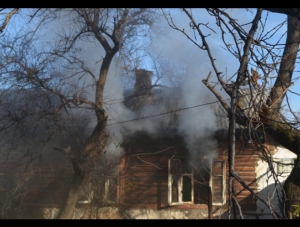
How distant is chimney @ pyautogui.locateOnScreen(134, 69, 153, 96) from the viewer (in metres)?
14.9

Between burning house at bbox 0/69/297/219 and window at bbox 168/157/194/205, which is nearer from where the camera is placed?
burning house at bbox 0/69/297/219

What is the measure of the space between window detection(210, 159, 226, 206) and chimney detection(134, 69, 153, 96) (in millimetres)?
3434

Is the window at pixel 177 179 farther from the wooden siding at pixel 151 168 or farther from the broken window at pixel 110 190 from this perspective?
the broken window at pixel 110 190

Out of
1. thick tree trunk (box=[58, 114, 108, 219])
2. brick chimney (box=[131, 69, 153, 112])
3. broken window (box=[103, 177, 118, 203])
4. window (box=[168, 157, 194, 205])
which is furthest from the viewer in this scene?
brick chimney (box=[131, 69, 153, 112])

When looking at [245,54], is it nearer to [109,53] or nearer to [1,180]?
[109,53]

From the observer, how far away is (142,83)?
15.0 m

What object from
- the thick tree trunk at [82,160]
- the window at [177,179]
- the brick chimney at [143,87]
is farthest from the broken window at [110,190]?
the brick chimney at [143,87]

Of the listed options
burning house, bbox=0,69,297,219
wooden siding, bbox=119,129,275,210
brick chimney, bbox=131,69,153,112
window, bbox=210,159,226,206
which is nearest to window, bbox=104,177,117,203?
burning house, bbox=0,69,297,219

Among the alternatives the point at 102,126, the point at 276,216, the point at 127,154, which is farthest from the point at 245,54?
the point at 127,154

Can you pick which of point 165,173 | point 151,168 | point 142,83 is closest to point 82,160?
point 151,168

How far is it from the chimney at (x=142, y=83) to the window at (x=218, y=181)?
11.3ft

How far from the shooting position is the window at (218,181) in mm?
13148

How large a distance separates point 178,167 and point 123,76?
376cm

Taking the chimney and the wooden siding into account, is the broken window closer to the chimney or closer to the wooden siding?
the wooden siding
